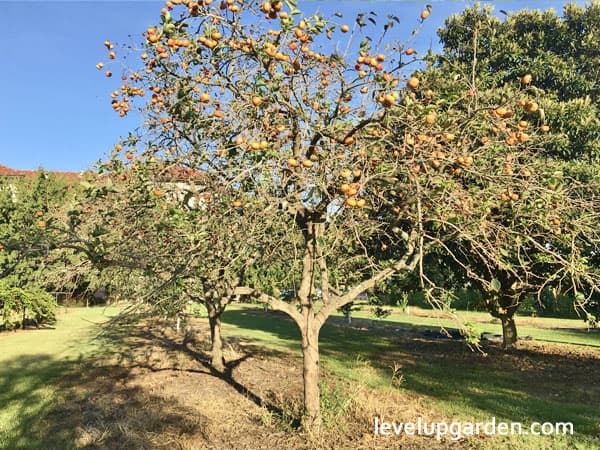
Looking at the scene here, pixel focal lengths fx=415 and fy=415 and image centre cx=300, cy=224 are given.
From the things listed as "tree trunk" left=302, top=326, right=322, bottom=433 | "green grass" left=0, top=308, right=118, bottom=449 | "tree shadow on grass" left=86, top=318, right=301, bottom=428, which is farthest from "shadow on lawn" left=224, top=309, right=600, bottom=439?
"green grass" left=0, top=308, right=118, bottom=449

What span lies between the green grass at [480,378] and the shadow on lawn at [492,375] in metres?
0.01

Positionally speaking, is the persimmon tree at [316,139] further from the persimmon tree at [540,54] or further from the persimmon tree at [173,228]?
the persimmon tree at [540,54]

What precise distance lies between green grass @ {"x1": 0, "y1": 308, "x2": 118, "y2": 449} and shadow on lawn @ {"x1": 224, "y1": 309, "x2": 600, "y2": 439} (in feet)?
18.6

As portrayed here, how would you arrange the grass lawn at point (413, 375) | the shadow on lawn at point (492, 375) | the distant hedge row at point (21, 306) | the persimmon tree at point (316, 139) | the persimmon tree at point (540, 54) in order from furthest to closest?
the distant hedge row at point (21, 306) < the persimmon tree at point (540, 54) < the shadow on lawn at point (492, 375) < the grass lawn at point (413, 375) < the persimmon tree at point (316, 139)

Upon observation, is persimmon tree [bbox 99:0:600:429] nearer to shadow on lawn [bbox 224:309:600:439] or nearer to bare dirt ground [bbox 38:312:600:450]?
bare dirt ground [bbox 38:312:600:450]

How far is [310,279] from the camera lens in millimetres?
4930

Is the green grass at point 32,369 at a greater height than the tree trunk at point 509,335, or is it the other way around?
the tree trunk at point 509,335

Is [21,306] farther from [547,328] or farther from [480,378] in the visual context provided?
[547,328]

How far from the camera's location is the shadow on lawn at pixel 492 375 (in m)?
6.10

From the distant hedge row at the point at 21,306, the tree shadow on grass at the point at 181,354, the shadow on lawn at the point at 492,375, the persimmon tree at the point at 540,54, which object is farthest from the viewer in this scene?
the distant hedge row at the point at 21,306

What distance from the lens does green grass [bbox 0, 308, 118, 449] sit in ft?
18.5

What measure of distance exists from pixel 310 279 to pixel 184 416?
2.71 m

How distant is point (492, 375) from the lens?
29.1 feet

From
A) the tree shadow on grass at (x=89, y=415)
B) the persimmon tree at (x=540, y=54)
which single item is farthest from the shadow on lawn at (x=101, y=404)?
the persimmon tree at (x=540, y=54)
